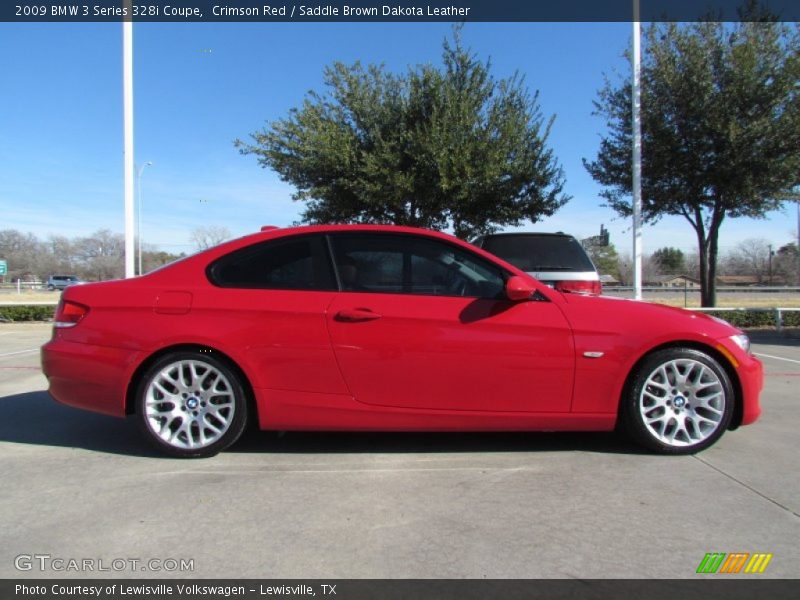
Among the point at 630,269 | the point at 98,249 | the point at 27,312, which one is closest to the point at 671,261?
the point at 630,269

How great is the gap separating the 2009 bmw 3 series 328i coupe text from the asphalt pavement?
29 cm

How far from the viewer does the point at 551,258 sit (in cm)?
695

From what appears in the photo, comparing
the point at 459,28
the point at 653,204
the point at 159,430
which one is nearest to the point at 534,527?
the point at 159,430

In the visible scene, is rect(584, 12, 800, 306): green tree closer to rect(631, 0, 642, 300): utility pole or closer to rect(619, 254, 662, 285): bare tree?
rect(631, 0, 642, 300): utility pole

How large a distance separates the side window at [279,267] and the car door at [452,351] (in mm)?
265

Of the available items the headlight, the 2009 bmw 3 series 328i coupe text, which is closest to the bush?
the 2009 bmw 3 series 328i coupe text

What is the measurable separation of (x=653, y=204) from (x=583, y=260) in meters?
9.52

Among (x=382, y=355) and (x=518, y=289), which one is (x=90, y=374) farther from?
(x=518, y=289)

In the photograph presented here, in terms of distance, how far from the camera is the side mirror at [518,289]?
3.71 metres

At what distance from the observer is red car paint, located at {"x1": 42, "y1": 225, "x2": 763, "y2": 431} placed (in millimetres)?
3713

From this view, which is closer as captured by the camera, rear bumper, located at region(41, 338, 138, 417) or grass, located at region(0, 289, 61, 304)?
rear bumper, located at region(41, 338, 138, 417)
